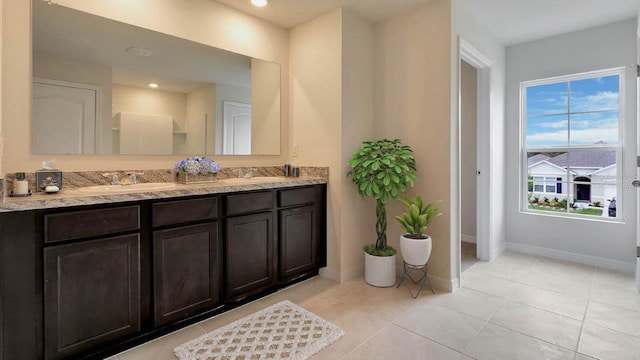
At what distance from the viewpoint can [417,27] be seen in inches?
113

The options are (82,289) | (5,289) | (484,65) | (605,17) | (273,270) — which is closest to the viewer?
(5,289)

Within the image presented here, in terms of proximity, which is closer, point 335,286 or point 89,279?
point 89,279

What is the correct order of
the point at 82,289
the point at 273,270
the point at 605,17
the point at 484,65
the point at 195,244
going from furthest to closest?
1. the point at 484,65
2. the point at 605,17
3. the point at 273,270
4. the point at 195,244
5. the point at 82,289

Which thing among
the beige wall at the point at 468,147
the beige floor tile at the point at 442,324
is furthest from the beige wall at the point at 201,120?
the beige wall at the point at 468,147

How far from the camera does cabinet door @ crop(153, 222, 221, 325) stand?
1.95 metres

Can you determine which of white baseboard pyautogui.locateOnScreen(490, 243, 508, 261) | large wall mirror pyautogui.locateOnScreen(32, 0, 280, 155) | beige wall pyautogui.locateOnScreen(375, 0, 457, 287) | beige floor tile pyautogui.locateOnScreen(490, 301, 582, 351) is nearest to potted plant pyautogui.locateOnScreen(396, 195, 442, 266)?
beige wall pyautogui.locateOnScreen(375, 0, 457, 287)

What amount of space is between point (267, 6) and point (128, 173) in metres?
1.88

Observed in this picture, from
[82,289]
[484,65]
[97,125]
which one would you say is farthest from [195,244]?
[484,65]

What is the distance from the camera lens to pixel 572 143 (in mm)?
3566

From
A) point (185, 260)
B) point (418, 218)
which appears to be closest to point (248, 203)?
point (185, 260)

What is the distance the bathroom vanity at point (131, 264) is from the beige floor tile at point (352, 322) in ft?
1.93

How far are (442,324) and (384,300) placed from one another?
0.50m

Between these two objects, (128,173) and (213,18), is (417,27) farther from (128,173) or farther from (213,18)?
(128,173)

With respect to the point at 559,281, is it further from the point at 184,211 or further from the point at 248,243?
the point at 184,211
